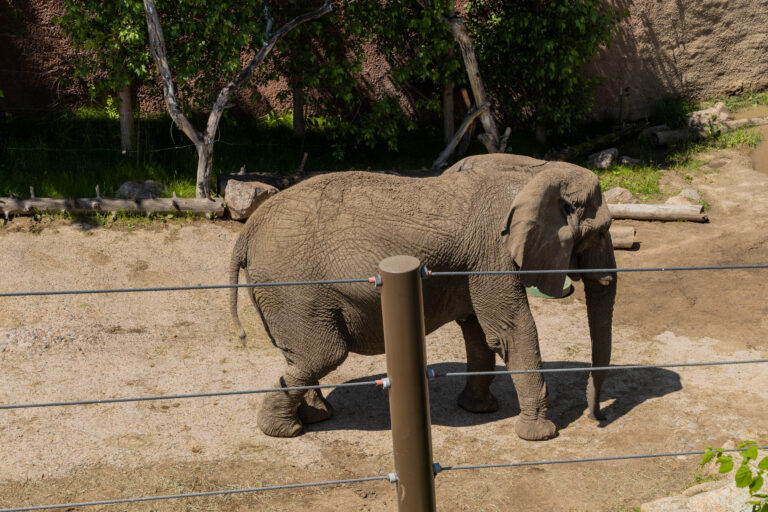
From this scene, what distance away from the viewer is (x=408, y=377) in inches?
110

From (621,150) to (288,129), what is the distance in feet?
19.5

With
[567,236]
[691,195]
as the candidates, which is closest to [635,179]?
[691,195]

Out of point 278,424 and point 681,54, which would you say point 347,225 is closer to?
point 278,424

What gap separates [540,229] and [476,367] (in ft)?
5.28

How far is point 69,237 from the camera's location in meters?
10.4

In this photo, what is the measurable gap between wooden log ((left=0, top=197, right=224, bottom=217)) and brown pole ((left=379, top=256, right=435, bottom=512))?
876 centimetres

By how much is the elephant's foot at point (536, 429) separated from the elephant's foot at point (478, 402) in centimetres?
54

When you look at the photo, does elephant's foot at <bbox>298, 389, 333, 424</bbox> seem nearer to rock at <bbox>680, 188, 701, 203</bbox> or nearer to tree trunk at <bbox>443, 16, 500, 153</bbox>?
tree trunk at <bbox>443, 16, 500, 153</bbox>

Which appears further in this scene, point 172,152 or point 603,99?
point 603,99

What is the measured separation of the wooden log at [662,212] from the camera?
449 inches

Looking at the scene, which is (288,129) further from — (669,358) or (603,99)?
(669,358)

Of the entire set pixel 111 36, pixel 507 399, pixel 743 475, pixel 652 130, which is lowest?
pixel 507 399

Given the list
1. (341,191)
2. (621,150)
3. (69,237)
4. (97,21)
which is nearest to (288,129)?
(97,21)

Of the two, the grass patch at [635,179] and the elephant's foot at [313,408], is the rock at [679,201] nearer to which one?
the grass patch at [635,179]
